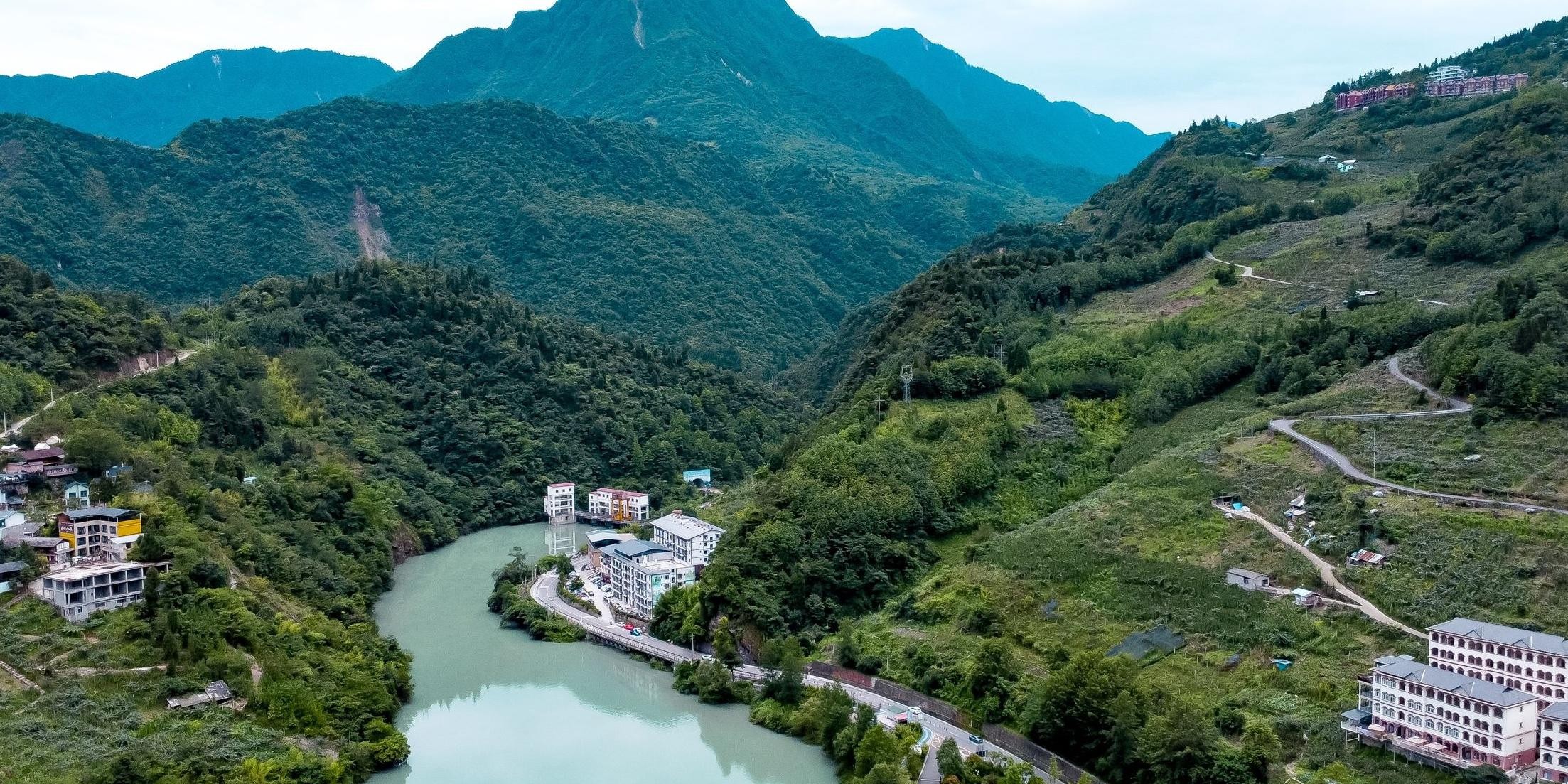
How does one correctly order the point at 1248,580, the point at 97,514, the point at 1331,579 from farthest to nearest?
the point at 97,514, the point at 1248,580, the point at 1331,579

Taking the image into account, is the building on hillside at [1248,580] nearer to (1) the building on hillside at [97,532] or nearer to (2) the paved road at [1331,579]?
(2) the paved road at [1331,579]

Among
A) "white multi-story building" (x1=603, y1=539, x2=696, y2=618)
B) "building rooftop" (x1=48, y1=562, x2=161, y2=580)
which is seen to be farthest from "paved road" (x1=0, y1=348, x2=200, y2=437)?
"white multi-story building" (x1=603, y1=539, x2=696, y2=618)

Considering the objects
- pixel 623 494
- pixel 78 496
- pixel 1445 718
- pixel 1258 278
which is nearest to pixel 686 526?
pixel 623 494

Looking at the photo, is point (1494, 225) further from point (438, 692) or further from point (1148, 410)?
point (438, 692)

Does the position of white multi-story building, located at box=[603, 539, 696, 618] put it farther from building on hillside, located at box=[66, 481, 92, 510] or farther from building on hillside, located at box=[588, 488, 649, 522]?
building on hillside, located at box=[66, 481, 92, 510]

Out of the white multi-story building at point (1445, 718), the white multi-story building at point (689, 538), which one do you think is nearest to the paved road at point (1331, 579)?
the white multi-story building at point (1445, 718)

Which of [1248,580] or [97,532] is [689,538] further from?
[1248,580]
